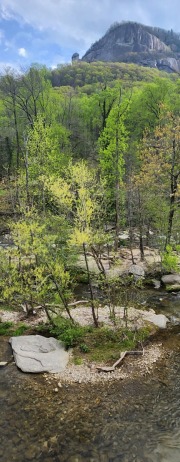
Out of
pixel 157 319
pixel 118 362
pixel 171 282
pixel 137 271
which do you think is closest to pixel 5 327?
pixel 118 362

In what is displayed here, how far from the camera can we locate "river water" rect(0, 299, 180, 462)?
30.9 ft

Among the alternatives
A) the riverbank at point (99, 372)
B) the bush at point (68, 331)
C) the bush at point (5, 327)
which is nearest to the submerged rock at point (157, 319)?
the riverbank at point (99, 372)

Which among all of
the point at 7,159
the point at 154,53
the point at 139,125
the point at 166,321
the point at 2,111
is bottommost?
the point at 166,321

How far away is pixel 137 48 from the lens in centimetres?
17962

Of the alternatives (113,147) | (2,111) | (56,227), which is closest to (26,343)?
(56,227)

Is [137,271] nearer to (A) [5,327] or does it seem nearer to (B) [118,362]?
(A) [5,327]

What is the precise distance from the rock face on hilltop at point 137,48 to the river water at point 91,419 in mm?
183235

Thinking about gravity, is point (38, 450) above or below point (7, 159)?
below

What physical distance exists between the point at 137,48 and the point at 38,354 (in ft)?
659

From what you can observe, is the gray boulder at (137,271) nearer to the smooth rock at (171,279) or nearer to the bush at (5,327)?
the smooth rock at (171,279)

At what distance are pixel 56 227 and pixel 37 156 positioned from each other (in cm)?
885

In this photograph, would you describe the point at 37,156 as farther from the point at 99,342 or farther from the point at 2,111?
the point at 2,111

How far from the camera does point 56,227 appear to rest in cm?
2242

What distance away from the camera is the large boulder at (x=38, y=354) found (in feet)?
44.5
